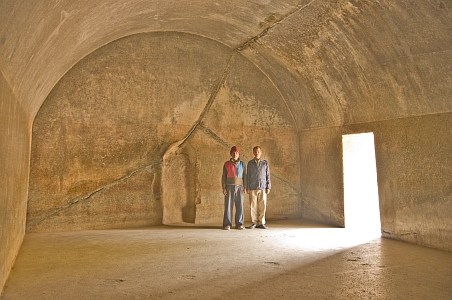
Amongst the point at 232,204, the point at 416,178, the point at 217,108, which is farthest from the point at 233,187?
the point at 416,178

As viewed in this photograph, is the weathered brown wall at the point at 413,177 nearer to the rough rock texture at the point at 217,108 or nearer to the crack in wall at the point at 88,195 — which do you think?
the rough rock texture at the point at 217,108

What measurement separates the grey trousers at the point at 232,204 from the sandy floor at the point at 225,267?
88 centimetres

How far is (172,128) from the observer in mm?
7969

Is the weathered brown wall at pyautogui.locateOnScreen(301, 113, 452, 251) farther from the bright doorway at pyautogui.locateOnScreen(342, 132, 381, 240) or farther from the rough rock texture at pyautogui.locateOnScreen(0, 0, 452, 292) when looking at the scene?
the bright doorway at pyautogui.locateOnScreen(342, 132, 381, 240)

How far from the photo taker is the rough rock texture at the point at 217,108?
Answer: 16.7ft

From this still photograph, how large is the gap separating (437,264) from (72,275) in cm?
424

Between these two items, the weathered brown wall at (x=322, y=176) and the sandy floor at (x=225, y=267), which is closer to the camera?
the sandy floor at (x=225, y=267)

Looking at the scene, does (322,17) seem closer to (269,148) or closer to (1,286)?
(269,148)

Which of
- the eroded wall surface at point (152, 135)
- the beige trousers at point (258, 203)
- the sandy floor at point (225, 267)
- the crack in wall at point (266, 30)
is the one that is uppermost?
the crack in wall at point (266, 30)

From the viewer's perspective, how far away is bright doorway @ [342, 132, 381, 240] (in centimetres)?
745

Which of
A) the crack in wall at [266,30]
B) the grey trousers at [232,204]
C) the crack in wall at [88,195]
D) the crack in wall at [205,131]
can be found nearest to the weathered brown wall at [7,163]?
the crack in wall at [88,195]

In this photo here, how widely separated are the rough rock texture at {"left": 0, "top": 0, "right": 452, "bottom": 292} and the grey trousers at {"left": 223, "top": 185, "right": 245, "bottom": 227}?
2.21 feet

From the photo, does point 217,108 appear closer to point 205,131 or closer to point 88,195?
point 205,131

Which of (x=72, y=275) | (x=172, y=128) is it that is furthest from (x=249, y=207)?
(x=72, y=275)
